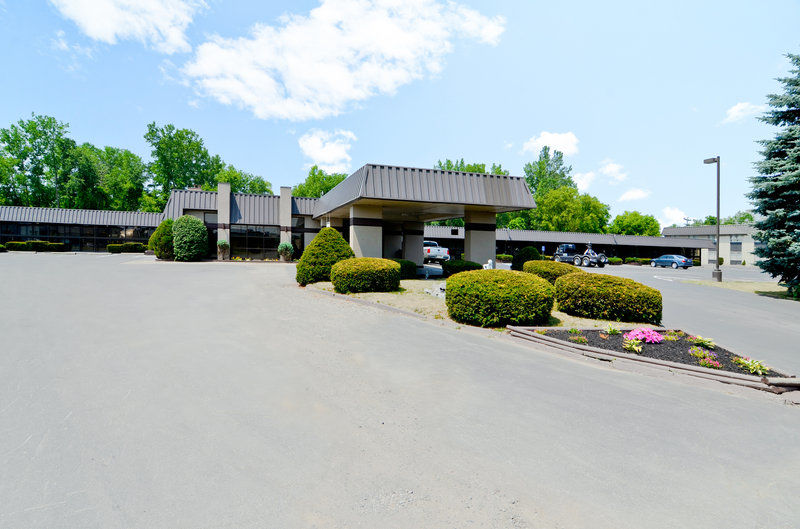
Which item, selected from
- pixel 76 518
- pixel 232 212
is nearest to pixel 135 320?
pixel 76 518

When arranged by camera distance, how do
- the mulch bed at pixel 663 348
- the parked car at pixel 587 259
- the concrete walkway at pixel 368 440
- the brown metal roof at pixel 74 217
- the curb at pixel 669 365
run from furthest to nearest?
the brown metal roof at pixel 74 217 < the parked car at pixel 587 259 < the mulch bed at pixel 663 348 < the curb at pixel 669 365 < the concrete walkway at pixel 368 440

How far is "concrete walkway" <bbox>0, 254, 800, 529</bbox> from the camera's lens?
2.92m

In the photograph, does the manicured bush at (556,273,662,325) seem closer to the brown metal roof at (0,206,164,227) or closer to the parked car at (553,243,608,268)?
the parked car at (553,243,608,268)

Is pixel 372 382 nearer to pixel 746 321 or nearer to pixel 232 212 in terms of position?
pixel 746 321

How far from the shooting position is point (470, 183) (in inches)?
660

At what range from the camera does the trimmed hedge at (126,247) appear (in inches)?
1704

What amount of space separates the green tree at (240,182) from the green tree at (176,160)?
272 centimetres

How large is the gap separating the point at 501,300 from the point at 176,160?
7389 cm

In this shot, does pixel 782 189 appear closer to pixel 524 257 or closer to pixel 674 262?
pixel 524 257

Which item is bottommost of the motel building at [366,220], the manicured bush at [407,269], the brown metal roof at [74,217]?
the manicured bush at [407,269]

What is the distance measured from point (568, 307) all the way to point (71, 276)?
2190 cm

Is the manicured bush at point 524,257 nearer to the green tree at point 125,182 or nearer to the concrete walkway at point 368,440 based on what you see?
the concrete walkway at point 368,440

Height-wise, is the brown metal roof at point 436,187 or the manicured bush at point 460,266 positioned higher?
the brown metal roof at point 436,187

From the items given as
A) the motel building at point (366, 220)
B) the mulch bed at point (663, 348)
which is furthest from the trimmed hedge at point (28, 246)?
the mulch bed at point (663, 348)
